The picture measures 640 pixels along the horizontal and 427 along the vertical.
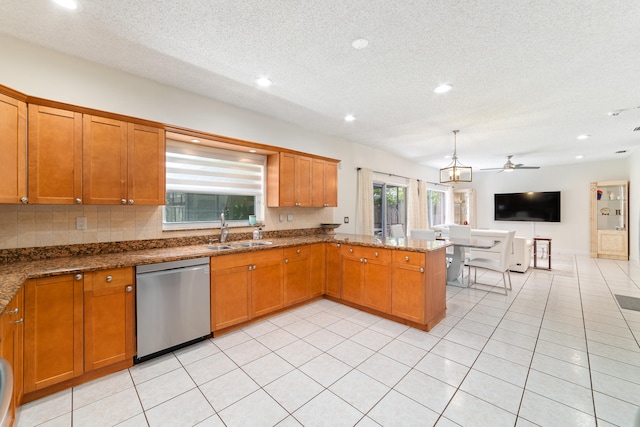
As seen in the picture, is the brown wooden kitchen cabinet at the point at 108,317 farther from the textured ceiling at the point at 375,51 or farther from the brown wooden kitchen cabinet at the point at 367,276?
the brown wooden kitchen cabinet at the point at 367,276

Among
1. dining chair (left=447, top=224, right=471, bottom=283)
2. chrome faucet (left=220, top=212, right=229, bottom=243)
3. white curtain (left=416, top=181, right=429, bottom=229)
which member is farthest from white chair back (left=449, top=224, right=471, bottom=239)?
chrome faucet (left=220, top=212, right=229, bottom=243)

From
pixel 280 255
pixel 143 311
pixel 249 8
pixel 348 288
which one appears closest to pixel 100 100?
pixel 249 8

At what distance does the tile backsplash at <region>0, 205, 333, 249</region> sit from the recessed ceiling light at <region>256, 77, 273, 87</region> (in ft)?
5.80

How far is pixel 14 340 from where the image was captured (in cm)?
166

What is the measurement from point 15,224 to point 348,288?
3.41m

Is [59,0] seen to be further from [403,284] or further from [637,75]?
[637,75]

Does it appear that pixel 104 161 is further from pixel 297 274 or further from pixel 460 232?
pixel 460 232

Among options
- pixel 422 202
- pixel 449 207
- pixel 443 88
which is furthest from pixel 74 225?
pixel 449 207

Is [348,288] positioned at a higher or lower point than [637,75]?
lower

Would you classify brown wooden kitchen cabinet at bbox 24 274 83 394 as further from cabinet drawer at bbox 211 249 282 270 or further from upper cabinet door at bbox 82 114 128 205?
cabinet drawer at bbox 211 249 282 270

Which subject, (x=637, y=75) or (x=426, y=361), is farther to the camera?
(x=637, y=75)

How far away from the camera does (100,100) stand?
258 cm

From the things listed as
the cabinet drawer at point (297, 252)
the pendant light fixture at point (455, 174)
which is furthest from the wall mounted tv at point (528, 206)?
the cabinet drawer at point (297, 252)

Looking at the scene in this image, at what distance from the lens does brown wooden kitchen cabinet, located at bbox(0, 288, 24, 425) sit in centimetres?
146
